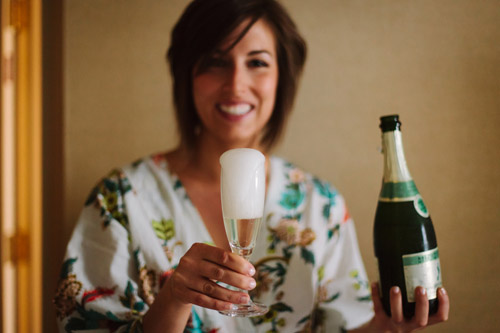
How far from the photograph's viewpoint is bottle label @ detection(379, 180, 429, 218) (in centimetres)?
65

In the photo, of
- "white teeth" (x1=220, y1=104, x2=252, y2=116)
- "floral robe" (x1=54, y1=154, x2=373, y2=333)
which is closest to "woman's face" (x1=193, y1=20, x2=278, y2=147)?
"white teeth" (x1=220, y1=104, x2=252, y2=116)

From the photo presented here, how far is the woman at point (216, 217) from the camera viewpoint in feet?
2.64

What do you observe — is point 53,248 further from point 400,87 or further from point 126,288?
point 400,87

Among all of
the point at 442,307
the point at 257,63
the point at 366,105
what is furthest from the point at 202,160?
the point at 442,307

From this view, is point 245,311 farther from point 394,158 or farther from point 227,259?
point 394,158

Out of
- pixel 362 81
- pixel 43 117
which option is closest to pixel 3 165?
pixel 43 117

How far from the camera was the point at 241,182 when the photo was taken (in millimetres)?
516

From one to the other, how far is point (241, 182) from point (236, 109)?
0.40m

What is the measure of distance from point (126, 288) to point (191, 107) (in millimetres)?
473

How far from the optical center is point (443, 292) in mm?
583

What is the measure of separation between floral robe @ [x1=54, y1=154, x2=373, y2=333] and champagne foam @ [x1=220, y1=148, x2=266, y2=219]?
331mm

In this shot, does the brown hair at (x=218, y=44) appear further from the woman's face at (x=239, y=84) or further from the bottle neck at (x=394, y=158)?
the bottle neck at (x=394, y=158)

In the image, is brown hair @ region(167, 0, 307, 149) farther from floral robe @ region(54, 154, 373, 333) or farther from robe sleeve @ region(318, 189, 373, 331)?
robe sleeve @ region(318, 189, 373, 331)

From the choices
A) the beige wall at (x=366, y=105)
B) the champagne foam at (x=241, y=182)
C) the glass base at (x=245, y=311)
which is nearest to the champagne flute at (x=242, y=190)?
the champagne foam at (x=241, y=182)
